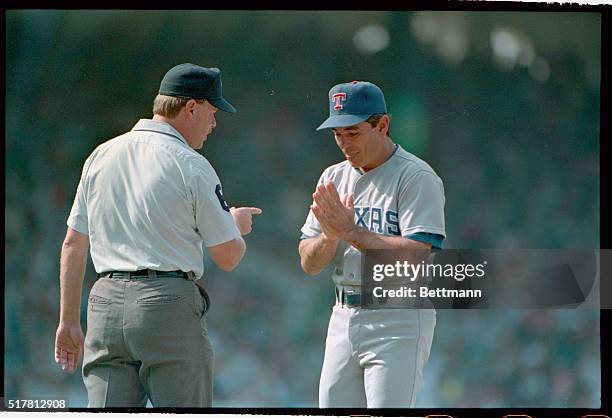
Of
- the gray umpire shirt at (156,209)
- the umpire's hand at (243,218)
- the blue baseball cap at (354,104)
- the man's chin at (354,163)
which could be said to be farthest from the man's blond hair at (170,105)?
the man's chin at (354,163)

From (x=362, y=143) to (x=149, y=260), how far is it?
1043 mm

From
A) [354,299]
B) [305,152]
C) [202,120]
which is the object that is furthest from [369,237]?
[202,120]

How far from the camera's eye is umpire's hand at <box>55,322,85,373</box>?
4.45 meters

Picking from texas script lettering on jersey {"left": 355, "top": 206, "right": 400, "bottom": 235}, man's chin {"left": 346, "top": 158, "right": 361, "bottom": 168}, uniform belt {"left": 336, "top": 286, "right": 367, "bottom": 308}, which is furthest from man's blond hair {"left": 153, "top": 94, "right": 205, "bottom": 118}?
uniform belt {"left": 336, "top": 286, "right": 367, "bottom": 308}

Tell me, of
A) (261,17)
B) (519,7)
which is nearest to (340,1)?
(261,17)

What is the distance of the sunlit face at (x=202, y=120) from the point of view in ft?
14.5

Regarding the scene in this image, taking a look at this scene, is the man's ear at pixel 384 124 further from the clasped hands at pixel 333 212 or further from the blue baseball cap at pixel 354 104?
the clasped hands at pixel 333 212

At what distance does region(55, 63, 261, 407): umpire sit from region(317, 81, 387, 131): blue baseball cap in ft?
2.12

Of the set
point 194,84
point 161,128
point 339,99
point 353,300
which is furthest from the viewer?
point 339,99

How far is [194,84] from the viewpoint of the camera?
441 cm

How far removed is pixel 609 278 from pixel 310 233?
1.32 metres

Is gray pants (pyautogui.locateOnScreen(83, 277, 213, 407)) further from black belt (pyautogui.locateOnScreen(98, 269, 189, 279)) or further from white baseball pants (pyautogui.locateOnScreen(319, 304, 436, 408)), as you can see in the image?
white baseball pants (pyautogui.locateOnScreen(319, 304, 436, 408))

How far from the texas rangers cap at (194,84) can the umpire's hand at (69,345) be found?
101 centimetres

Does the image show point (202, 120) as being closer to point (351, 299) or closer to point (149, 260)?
point (149, 260)
